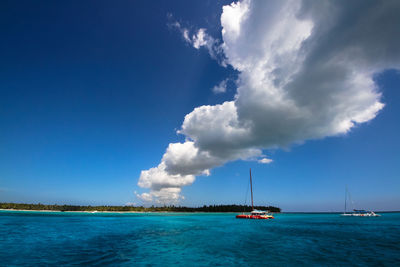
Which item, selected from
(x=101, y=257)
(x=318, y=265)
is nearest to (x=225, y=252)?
(x=318, y=265)

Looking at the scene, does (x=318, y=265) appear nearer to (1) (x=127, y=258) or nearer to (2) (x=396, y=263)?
(2) (x=396, y=263)

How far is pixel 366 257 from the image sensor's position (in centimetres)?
2184

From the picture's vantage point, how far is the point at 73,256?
20.8 metres

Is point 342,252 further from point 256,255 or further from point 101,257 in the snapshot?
point 101,257

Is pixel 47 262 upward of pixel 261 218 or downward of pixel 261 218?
upward

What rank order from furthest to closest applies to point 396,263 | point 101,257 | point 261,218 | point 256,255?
point 261,218, point 256,255, point 101,257, point 396,263

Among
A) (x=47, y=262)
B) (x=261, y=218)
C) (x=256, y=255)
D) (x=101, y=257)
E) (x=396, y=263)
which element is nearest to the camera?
(x=47, y=262)

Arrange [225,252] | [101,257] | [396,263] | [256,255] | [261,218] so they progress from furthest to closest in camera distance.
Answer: [261,218] < [225,252] < [256,255] < [101,257] < [396,263]

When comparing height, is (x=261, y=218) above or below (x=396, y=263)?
below

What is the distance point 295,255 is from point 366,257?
7950 millimetres

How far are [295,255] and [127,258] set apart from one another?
19182mm

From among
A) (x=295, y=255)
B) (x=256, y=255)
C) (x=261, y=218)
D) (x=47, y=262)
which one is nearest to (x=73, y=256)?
(x=47, y=262)

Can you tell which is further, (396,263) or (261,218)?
(261,218)

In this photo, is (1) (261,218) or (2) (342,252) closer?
(2) (342,252)
